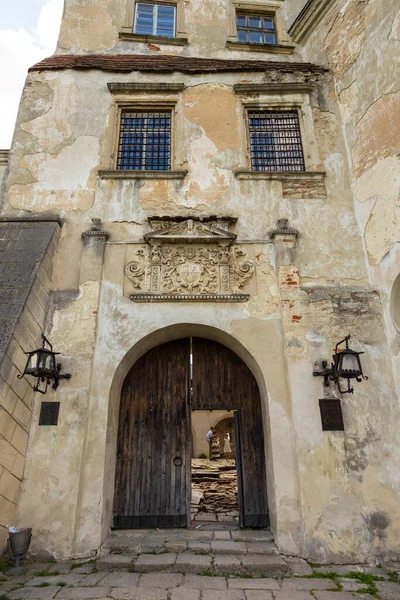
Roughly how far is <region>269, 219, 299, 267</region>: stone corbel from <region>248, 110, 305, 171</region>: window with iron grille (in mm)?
1524

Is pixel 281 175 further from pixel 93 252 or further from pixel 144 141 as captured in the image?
pixel 93 252

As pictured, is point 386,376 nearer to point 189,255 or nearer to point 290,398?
point 290,398

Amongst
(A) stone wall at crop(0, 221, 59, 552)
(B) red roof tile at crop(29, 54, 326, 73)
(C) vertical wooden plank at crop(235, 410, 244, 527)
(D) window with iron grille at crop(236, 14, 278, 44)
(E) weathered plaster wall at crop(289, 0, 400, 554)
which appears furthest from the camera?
(D) window with iron grille at crop(236, 14, 278, 44)

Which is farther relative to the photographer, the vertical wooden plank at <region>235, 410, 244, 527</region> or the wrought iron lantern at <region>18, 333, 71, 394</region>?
the vertical wooden plank at <region>235, 410, 244, 527</region>

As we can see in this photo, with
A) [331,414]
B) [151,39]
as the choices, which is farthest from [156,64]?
[331,414]

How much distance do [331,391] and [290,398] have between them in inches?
23.8

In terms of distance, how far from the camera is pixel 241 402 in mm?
6301

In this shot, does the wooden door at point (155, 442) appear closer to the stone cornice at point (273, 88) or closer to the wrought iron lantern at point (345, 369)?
the wrought iron lantern at point (345, 369)

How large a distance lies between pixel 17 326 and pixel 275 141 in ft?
18.7

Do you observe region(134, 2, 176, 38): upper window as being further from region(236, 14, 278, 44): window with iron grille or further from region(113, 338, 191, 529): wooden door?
region(113, 338, 191, 529): wooden door

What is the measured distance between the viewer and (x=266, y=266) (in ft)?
20.5

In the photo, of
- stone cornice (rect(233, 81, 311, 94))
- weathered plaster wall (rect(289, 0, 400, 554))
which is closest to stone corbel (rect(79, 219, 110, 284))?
weathered plaster wall (rect(289, 0, 400, 554))

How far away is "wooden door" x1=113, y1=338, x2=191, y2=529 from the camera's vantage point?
5824 mm

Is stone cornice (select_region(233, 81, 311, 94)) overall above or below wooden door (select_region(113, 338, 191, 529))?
above
